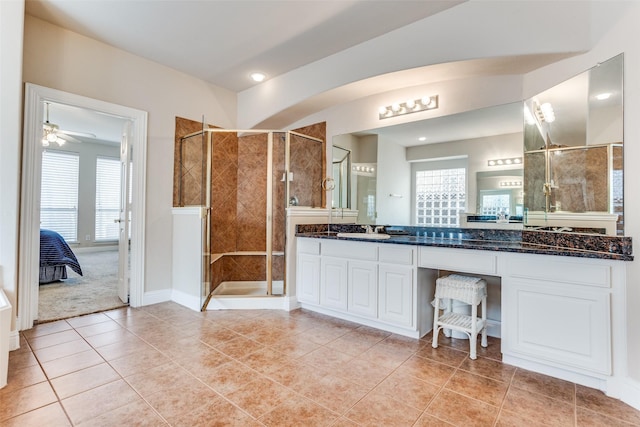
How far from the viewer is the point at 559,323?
1.91 metres

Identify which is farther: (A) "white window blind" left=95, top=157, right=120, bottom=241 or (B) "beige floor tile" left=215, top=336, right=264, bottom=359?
(A) "white window blind" left=95, top=157, right=120, bottom=241

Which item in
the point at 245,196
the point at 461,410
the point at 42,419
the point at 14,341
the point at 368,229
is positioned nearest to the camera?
the point at 42,419

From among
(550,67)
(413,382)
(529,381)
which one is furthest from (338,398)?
(550,67)

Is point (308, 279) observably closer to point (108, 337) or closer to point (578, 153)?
point (108, 337)

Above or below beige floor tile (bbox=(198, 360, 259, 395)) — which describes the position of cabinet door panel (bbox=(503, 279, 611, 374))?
above

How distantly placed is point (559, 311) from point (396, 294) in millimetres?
1103

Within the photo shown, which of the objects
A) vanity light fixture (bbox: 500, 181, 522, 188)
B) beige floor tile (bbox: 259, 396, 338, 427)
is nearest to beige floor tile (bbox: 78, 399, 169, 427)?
beige floor tile (bbox: 259, 396, 338, 427)

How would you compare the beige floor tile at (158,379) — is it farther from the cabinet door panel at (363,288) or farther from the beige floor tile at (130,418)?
the cabinet door panel at (363,288)

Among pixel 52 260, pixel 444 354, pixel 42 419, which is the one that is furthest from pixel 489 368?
pixel 52 260

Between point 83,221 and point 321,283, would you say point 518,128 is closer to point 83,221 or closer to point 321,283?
point 321,283

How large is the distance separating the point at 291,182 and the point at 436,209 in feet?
5.20

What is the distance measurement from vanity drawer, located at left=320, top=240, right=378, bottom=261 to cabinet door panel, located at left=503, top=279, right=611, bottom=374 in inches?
41.5

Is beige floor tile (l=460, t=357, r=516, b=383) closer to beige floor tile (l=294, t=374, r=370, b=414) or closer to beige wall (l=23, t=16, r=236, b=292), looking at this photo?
beige floor tile (l=294, t=374, r=370, b=414)

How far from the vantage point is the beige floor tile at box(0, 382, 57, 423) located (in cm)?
157
